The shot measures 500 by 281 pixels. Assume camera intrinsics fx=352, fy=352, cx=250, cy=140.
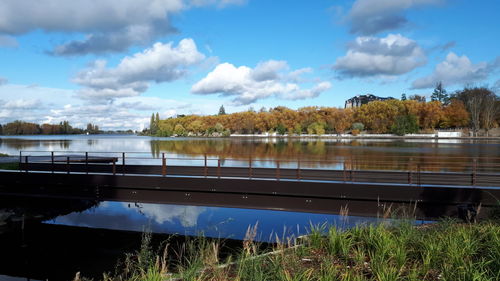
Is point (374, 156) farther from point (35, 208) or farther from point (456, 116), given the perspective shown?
point (456, 116)

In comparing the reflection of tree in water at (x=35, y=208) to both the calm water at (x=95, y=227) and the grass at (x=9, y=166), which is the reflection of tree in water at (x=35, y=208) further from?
the grass at (x=9, y=166)

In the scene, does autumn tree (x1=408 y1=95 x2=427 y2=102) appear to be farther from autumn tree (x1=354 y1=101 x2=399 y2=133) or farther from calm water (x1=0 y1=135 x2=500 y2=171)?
calm water (x1=0 y1=135 x2=500 y2=171)

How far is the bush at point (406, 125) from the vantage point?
129 m

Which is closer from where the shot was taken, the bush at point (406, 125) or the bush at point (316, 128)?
the bush at point (406, 125)

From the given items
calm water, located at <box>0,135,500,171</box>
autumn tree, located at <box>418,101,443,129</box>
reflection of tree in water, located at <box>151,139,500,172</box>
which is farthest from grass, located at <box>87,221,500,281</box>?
autumn tree, located at <box>418,101,443,129</box>

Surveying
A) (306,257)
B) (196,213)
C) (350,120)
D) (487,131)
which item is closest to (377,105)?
(350,120)

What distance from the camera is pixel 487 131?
121m

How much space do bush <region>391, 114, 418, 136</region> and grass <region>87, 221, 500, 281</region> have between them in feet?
437

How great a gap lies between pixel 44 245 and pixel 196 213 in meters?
6.83

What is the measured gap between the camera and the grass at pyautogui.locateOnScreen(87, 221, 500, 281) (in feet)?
15.6

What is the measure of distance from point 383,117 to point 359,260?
148m

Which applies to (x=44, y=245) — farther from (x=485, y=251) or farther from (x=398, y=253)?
(x=485, y=251)

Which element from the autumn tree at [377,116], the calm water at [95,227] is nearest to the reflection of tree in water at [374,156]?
the calm water at [95,227]

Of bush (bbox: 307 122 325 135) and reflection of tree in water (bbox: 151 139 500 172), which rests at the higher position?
bush (bbox: 307 122 325 135)
